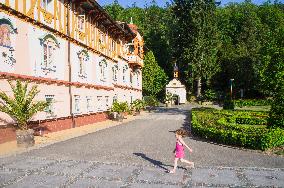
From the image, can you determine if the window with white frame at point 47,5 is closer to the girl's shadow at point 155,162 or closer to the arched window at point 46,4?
the arched window at point 46,4

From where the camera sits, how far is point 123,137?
19.0 m

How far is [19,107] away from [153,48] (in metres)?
62.3

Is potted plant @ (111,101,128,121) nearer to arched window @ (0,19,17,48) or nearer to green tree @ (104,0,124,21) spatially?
arched window @ (0,19,17,48)

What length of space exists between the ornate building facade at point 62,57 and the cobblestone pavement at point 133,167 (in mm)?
4843

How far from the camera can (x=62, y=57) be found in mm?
21953

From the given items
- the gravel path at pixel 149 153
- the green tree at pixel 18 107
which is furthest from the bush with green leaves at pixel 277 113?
the green tree at pixel 18 107

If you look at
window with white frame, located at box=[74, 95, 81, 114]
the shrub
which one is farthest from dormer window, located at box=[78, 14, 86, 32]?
the shrub

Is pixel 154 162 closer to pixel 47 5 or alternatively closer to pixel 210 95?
pixel 47 5

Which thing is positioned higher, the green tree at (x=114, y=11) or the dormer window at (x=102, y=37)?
the green tree at (x=114, y=11)

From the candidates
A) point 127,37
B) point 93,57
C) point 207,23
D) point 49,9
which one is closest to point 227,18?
point 207,23

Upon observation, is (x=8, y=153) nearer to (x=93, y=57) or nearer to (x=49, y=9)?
(x=49, y=9)

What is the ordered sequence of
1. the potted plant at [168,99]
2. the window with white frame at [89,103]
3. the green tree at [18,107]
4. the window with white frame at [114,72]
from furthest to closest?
the potted plant at [168,99], the window with white frame at [114,72], the window with white frame at [89,103], the green tree at [18,107]

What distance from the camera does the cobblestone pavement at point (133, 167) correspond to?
9172mm

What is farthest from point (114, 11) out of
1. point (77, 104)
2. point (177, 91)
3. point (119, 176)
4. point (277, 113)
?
point (119, 176)
